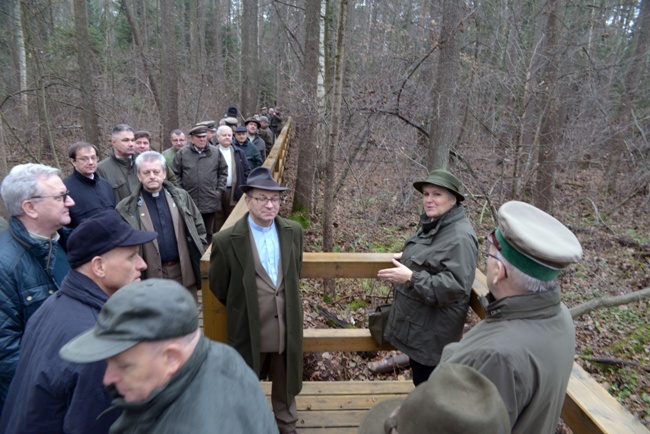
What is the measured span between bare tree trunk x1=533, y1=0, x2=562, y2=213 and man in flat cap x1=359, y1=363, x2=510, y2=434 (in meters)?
8.82

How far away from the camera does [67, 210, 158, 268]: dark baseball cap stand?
1.95 meters

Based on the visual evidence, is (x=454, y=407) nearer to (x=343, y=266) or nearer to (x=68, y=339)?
(x=68, y=339)

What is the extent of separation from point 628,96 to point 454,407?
Result: 1601 cm

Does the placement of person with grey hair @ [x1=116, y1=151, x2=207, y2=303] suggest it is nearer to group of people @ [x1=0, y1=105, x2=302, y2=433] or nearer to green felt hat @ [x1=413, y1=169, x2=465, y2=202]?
group of people @ [x1=0, y1=105, x2=302, y2=433]

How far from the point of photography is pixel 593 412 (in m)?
1.75

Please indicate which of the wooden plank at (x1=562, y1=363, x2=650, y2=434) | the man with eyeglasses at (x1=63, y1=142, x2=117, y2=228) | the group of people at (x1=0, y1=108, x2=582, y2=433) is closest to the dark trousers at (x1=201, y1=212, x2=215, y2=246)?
the man with eyeglasses at (x1=63, y1=142, x2=117, y2=228)

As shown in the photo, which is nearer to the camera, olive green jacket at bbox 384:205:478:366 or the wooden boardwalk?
olive green jacket at bbox 384:205:478:366

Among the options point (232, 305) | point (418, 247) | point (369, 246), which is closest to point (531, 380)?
point (418, 247)

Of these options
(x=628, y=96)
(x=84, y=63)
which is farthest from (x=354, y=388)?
(x=628, y=96)

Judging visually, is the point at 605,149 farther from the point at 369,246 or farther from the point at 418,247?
the point at 418,247

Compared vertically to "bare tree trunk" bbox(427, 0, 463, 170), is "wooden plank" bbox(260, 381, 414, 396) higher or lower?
lower

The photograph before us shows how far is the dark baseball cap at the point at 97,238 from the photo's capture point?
6.40ft

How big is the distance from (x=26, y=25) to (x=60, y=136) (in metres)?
8.81

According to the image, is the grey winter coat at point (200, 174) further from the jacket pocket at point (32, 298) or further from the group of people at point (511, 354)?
the group of people at point (511, 354)
